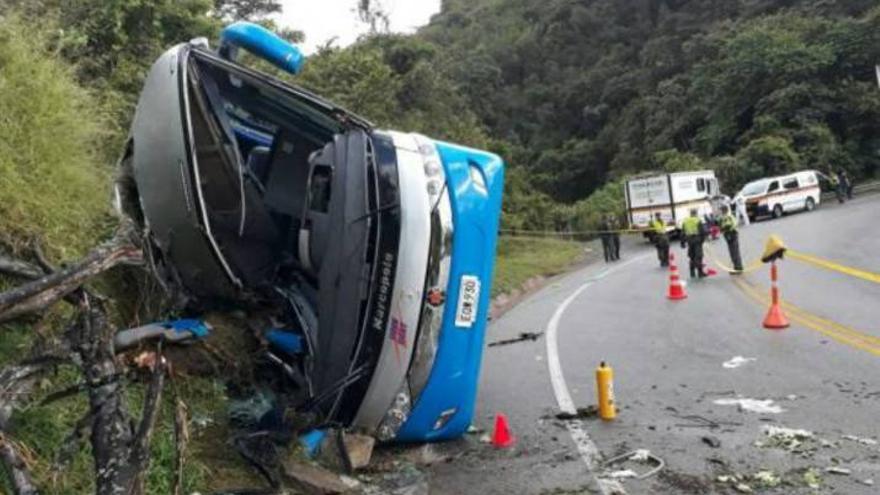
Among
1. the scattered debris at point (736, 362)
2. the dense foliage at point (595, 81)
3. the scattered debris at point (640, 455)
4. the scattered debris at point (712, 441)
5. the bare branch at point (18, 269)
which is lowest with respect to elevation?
the scattered debris at point (736, 362)

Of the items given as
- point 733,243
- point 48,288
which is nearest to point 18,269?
point 48,288

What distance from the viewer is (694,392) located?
7.61 m

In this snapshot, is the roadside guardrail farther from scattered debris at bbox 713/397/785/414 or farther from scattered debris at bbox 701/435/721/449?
scattered debris at bbox 701/435/721/449

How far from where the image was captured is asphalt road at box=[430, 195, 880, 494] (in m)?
5.32

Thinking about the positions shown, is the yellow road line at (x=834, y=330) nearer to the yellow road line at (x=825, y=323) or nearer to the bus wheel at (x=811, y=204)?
the yellow road line at (x=825, y=323)

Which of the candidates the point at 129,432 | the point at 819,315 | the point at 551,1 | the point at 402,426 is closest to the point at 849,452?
the point at 402,426

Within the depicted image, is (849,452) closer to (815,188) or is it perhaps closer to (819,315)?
(819,315)

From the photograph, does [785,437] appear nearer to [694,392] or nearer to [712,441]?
[712,441]

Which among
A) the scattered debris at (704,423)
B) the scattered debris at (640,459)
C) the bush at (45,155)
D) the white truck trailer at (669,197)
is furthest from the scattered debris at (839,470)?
Result: the white truck trailer at (669,197)

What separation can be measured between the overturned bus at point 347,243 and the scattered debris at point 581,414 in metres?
1.08

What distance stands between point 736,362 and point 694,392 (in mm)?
1414

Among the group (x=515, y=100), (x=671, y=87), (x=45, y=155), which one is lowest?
(x=45, y=155)

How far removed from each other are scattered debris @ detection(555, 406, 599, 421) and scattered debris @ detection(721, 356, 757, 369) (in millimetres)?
2162

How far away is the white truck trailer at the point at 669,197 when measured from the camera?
1313 inches
